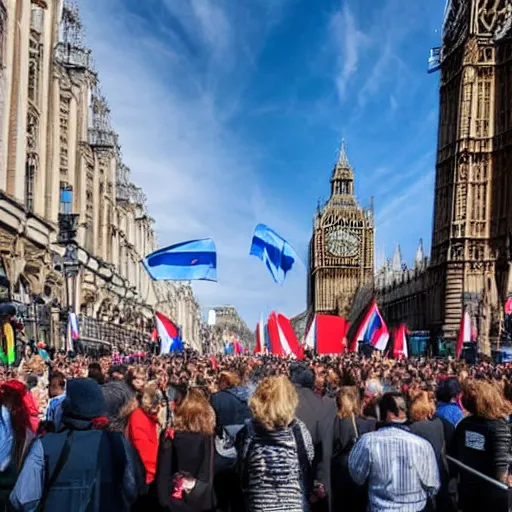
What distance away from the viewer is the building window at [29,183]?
3186 centimetres

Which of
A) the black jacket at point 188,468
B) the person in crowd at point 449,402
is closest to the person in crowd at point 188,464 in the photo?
the black jacket at point 188,468

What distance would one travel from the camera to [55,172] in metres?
35.3

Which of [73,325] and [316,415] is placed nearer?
[316,415]

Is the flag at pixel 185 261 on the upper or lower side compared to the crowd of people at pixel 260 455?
upper

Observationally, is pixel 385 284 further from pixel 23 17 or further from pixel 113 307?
pixel 23 17

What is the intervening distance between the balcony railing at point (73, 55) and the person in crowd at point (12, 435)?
1660 inches

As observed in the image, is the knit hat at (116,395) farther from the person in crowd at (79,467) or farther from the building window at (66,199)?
the building window at (66,199)

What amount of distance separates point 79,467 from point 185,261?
64.1 feet

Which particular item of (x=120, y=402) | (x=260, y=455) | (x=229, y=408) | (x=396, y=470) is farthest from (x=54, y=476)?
(x=120, y=402)

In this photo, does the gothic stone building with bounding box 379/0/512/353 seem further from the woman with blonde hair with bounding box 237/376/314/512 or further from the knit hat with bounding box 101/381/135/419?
the woman with blonde hair with bounding box 237/376/314/512

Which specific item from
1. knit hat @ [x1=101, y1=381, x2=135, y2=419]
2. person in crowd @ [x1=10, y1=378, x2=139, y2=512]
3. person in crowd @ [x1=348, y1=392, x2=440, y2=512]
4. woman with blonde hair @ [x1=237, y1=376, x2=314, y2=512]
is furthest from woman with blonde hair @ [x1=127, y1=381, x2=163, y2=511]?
person in crowd @ [x1=348, y1=392, x2=440, y2=512]

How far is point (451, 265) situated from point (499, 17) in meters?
14.7

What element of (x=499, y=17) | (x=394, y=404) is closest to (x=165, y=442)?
(x=394, y=404)

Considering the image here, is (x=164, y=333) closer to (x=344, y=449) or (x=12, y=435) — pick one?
(x=344, y=449)
